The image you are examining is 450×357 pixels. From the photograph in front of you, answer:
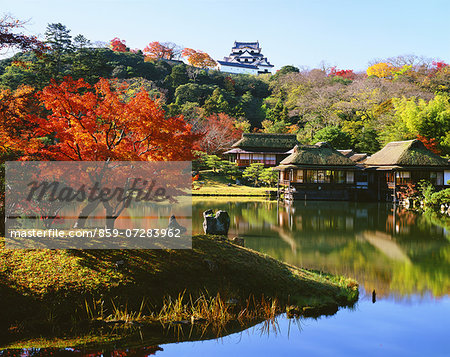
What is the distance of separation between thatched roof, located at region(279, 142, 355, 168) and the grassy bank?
71.9 ft

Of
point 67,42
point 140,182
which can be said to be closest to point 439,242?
point 140,182

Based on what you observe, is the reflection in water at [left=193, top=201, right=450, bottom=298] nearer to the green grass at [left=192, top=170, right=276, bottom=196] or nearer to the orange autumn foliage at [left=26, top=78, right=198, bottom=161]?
the orange autumn foliage at [left=26, top=78, right=198, bottom=161]

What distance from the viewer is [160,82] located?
184ft

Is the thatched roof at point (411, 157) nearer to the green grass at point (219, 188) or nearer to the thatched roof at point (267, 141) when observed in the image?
the green grass at point (219, 188)

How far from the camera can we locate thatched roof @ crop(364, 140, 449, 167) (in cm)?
2777

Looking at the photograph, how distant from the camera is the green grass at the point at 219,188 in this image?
30438 millimetres

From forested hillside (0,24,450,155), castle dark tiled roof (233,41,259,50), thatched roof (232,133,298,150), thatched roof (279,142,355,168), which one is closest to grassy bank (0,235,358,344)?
forested hillside (0,24,450,155)

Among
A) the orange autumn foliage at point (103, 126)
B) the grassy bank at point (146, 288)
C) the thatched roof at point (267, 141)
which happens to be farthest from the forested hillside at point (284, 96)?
the grassy bank at point (146, 288)

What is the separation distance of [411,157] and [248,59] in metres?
57.4

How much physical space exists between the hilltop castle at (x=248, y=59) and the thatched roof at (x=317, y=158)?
163ft

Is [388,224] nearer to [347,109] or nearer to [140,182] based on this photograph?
[140,182]

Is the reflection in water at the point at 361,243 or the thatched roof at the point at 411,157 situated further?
the thatched roof at the point at 411,157

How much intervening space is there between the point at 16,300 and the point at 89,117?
157 inches

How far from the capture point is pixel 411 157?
2802 cm
